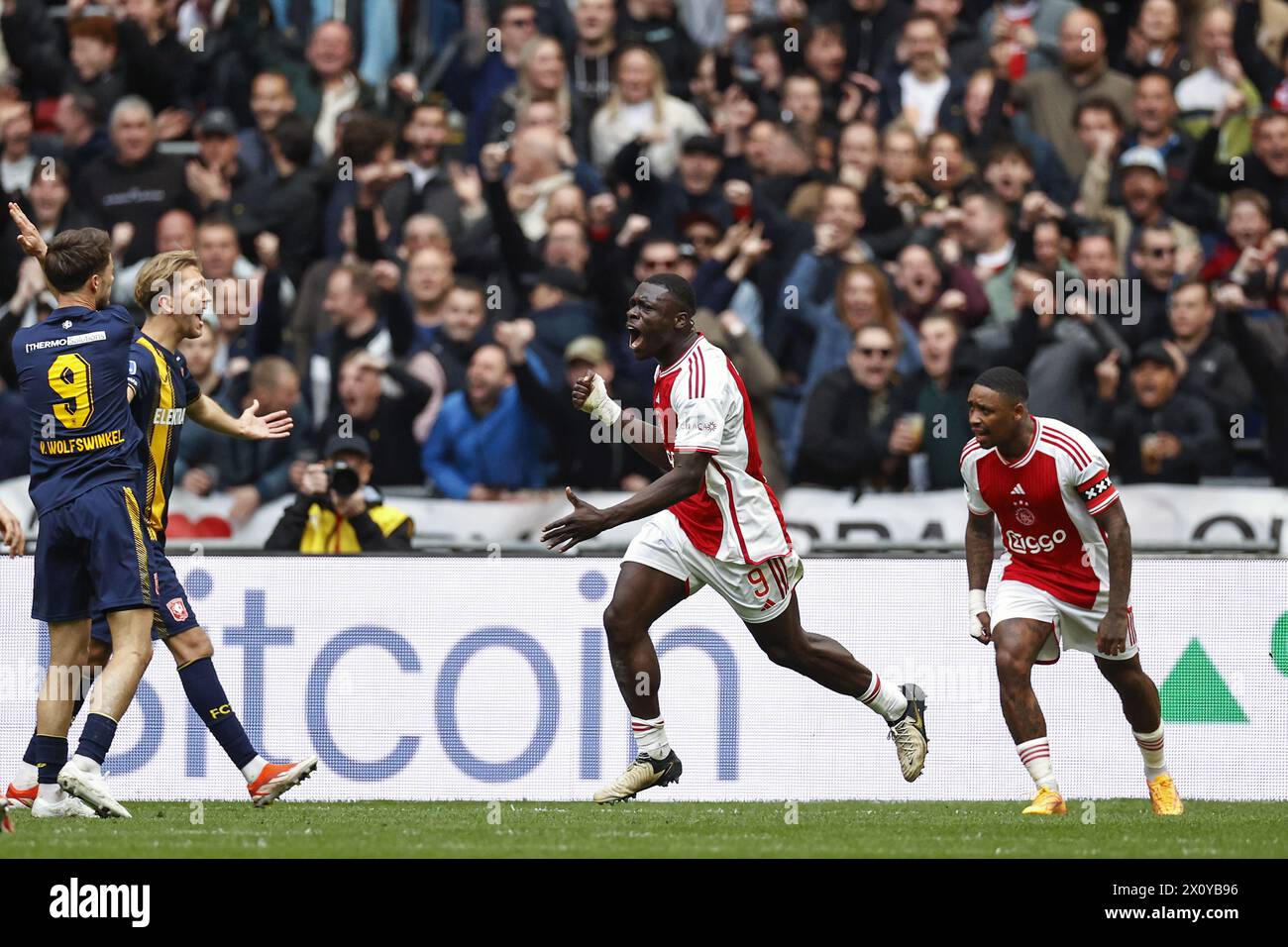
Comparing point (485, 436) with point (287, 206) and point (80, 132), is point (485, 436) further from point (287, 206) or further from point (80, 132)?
point (80, 132)

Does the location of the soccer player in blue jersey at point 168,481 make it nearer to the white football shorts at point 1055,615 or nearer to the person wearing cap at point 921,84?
the white football shorts at point 1055,615

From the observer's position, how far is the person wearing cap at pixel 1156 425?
14.0 metres

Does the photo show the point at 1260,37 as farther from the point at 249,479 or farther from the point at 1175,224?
the point at 249,479

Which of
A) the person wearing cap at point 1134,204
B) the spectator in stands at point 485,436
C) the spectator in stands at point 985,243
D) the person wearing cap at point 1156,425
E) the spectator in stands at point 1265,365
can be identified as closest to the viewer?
the person wearing cap at point 1156,425

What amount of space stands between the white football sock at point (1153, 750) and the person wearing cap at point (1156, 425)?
4376 mm

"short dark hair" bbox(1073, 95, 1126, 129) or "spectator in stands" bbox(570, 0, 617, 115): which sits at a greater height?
"spectator in stands" bbox(570, 0, 617, 115)

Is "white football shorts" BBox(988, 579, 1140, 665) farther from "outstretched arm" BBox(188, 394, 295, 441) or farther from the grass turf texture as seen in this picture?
"outstretched arm" BBox(188, 394, 295, 441)

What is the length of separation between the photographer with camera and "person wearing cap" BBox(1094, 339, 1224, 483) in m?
5.19

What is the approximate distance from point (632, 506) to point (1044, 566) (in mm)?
2261

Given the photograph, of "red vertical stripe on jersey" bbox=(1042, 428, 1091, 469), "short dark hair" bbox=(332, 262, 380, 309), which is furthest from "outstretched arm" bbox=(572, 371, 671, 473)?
"short dark hair" bbox=(332, 262, 380, 309)

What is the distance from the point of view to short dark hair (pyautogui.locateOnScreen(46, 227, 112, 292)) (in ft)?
28.9

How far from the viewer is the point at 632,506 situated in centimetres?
882

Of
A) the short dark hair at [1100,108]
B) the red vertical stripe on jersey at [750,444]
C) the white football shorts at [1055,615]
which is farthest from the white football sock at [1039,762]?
the short dark hair at [1100,108]

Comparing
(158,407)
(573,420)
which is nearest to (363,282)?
(573,420)
